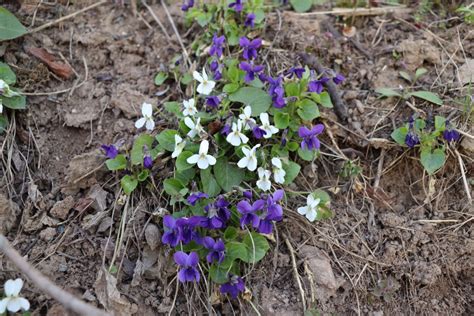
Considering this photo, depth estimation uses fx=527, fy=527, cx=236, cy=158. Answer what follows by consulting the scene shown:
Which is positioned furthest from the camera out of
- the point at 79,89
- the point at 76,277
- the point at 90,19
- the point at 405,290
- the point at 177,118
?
the point at 90,19

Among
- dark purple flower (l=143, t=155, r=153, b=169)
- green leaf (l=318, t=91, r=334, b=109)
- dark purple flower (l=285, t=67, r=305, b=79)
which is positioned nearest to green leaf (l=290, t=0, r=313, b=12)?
dark purple flower (l=285, t=67, r=305, b=79)

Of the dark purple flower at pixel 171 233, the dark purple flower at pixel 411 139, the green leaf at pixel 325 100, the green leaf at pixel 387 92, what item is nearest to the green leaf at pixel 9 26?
the dark purple flower at pixel 171 233

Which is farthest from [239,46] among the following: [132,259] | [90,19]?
[132,259]

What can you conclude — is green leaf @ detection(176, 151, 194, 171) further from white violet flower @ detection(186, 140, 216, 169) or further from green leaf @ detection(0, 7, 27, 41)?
green leaf @ detection(0, 7, 27, 41)

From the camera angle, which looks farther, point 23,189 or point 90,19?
point 90,19

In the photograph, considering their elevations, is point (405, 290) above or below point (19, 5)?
below

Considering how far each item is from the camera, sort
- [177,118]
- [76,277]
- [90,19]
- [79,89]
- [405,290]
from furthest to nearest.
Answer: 1. [90,19]
2. [79,89]
3. [177,118]
4. [405,290]
5. [76,277]

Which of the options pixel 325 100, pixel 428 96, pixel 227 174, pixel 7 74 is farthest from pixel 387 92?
pixel 7 74

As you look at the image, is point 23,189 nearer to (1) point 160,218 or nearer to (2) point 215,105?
(1) point 160,218
